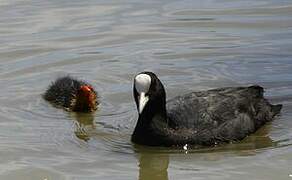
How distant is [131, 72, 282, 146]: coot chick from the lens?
8305 mm

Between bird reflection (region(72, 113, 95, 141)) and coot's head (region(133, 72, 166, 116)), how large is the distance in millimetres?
924

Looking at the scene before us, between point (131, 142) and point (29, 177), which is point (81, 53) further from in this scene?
point (29, 177)

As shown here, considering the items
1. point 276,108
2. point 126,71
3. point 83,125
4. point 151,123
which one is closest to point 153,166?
point 151,123

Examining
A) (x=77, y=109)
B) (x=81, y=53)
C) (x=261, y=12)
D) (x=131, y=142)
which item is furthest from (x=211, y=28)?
(x=131, y=142)

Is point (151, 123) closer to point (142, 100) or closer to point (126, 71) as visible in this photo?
point (142, 100)

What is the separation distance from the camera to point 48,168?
7.97 m

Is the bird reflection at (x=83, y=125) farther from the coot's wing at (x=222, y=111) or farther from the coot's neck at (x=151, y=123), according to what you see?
the coot's wing at (x=222, y=111)

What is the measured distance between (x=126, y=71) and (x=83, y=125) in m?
1.86

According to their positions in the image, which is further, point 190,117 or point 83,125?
point 83,125

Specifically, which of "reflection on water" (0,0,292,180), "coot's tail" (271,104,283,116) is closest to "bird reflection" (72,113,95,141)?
"reflection on water" (0,0,292,180)

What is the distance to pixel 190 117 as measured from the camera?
28.2ft

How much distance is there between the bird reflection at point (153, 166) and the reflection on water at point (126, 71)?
0.01m

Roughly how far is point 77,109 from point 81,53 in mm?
2171

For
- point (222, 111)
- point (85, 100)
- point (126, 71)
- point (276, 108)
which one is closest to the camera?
point (222, 111)
